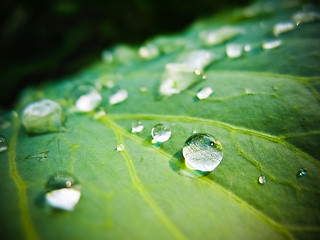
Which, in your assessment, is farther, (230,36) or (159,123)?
(230,36)

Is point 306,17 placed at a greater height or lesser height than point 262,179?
greater

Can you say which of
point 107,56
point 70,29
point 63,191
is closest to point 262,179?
point 63,191

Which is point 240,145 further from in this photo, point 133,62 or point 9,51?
point 9,51

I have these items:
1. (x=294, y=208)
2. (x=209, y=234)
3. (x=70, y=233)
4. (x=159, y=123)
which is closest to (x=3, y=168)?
(x=70, y=233)

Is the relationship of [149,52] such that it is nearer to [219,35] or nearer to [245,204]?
[219,35]

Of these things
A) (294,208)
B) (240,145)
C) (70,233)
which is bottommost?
(294,208)

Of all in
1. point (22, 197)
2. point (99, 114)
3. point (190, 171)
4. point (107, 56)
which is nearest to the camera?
point (22, 197)

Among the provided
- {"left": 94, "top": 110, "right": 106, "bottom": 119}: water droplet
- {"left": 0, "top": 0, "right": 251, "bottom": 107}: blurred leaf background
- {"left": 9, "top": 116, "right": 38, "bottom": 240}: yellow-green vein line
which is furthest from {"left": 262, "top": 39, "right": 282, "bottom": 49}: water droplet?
{"left": 9, "top": 116, "right": 38, "bottom": 240}: yellow-green vein line
